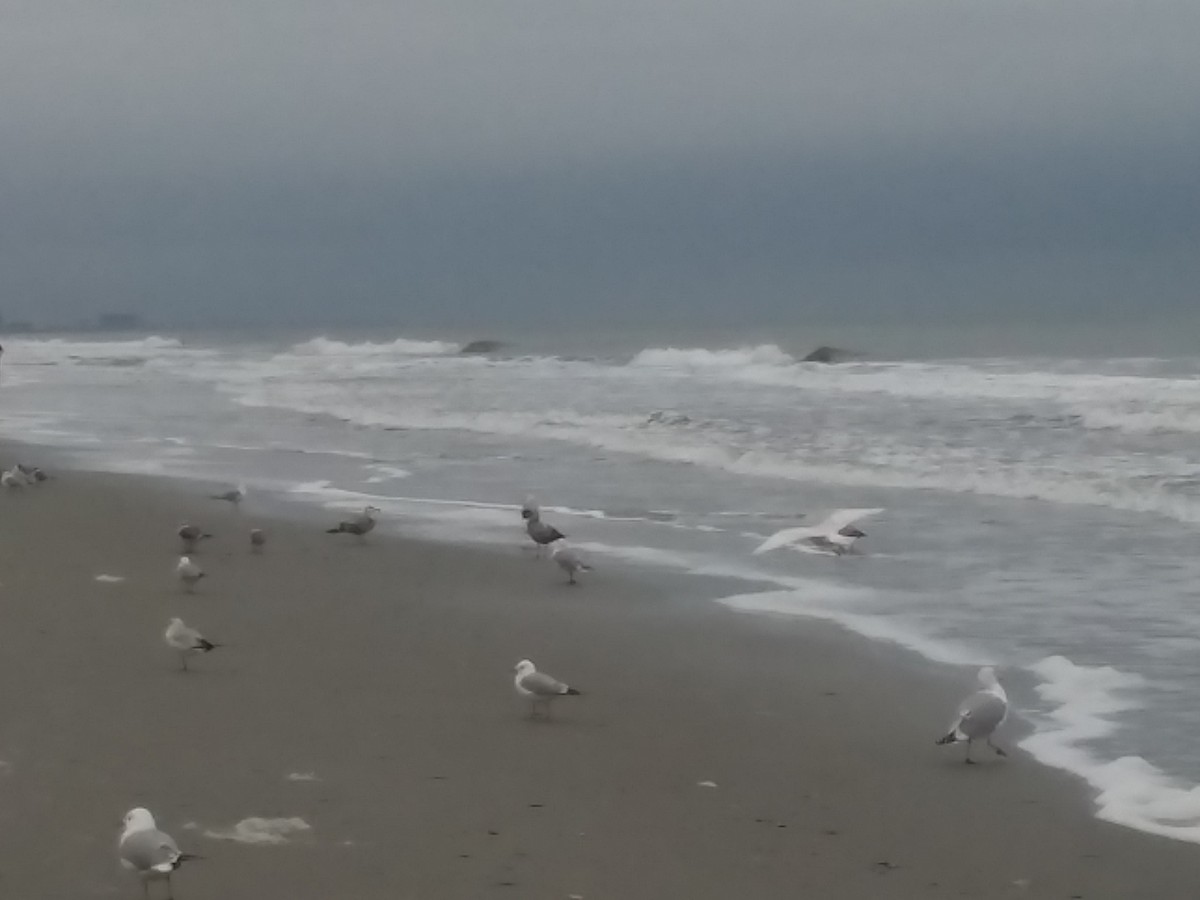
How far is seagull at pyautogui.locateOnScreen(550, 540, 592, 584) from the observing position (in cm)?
1038

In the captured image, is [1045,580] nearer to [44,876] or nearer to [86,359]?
[44,876]

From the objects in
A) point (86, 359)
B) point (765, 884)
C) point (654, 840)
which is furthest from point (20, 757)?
point (86, 359)

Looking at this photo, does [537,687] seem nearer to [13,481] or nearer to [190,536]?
[190,536]

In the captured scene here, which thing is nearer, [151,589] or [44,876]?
[44,876]

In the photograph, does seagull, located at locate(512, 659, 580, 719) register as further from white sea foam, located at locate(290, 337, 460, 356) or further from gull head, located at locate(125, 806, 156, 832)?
white sea foam, located at locate(290, 337, 460, 356)

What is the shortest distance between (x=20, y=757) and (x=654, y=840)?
2.46 m

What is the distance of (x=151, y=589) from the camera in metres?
9.98

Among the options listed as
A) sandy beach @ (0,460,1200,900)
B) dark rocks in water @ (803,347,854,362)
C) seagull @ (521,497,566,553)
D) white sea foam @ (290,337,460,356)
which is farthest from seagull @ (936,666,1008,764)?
white sea foam @ (290,337,460,356)

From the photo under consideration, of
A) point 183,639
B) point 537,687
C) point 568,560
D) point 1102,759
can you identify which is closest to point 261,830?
point 537,687

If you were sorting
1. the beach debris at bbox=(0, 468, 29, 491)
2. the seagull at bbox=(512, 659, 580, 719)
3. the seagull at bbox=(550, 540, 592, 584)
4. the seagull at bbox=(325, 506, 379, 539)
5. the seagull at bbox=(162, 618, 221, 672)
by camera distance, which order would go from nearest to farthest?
the seagull at bbox=(512, 659, 580, 719), the seagull at bbox=(162, 618, 221, 672), the seagull at bbox=(550, 540, 592, 584), the seagull at bbox=(325, 506, 379, 539), the beach debris at bbox=(0, 468, 29, 491)

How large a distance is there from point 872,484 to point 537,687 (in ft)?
29.5

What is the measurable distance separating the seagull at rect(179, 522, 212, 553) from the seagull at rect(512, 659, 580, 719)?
504 cm

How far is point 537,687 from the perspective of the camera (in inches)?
274

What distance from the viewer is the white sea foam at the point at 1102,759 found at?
18.4 ft
